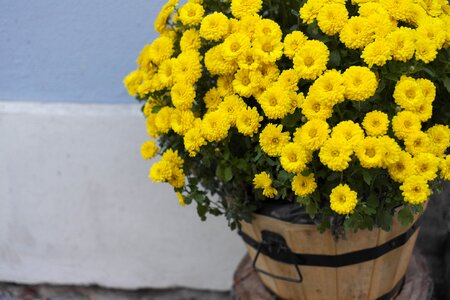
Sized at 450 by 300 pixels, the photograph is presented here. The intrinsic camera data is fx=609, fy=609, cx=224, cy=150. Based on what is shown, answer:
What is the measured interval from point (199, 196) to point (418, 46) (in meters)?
0.61

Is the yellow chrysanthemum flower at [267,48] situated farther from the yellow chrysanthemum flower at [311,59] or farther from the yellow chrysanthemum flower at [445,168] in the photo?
the yellow chrysanthemum flower at [445,168]

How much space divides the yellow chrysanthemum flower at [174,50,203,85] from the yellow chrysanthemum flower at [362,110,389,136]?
40 centimetres

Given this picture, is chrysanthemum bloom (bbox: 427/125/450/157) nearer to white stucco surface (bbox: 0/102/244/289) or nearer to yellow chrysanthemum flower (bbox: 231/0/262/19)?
yellow chrysanthemum flower (bbox: 231/0/262/19)

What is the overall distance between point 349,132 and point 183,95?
39 centimetres

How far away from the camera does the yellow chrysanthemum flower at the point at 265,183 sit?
1366mm

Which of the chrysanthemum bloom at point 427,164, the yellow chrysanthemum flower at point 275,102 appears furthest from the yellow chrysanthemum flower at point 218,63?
the chrysanthemum bloom at point 427,164

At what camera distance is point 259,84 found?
133cm

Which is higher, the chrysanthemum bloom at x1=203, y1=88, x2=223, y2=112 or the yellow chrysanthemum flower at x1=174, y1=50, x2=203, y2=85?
the yellow chrysanthemum flower at x1=174, y1=50, x2=203, y2=85

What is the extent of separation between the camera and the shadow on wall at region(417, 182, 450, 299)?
205 centimetres

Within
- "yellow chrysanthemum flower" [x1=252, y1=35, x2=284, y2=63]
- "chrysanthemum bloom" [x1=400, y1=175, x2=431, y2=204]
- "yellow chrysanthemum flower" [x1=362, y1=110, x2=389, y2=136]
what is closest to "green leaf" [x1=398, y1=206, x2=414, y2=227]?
"chrysanthemum bloom" [x1=400, y1=175, x2=431, y2=204]

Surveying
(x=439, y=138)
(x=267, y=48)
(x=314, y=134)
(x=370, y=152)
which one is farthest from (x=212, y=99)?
(x=439, y=138)

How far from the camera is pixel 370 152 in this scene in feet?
3.95

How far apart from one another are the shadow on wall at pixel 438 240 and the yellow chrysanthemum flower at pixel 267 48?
0.98 m

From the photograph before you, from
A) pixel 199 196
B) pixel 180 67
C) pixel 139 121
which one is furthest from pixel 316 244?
pixel 139 121
